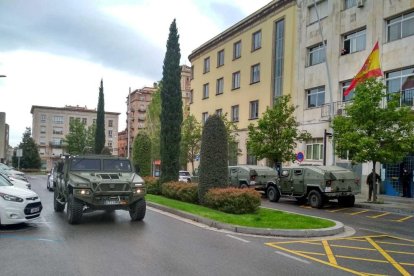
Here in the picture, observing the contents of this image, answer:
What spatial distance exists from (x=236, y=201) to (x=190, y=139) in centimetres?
2664

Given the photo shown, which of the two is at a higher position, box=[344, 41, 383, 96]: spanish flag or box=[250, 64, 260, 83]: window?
box=[250, 64, 260, 83]: window

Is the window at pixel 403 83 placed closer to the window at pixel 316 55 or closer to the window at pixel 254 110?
the window at pixel 316 55

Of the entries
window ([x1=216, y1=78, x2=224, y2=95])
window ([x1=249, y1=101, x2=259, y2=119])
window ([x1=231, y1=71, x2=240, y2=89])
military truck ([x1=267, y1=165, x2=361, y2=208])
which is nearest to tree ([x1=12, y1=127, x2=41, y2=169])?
window ([x1=216, y1=78, x2=224, y2=95])

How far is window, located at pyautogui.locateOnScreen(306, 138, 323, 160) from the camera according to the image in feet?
102

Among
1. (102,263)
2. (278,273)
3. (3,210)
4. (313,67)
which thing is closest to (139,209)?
(3,210)

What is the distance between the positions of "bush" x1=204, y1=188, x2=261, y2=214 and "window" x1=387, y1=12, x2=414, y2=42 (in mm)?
16620

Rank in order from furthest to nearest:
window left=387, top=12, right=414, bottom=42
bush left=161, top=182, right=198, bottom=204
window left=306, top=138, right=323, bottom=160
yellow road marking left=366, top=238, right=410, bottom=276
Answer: window left=306, top=138, right=323, bottom=160, window left=387, top=12, right=414, bottom=42, bush left=161, top=182, right=198, bottom=204, yellow road marking left=366, top=238, right=410, bottom=276

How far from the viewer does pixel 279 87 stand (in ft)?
119

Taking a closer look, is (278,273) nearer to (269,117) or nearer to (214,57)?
(269,117)

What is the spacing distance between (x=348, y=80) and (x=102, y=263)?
25.3 metres

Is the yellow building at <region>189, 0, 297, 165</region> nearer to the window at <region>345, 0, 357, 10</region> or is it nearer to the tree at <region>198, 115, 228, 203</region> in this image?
the window at <region>345, 0, 357, 10</region>

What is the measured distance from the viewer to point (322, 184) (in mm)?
18703

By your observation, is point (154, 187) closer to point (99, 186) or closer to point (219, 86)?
point (99, 186)

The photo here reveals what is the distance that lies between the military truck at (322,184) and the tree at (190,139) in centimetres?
2025
